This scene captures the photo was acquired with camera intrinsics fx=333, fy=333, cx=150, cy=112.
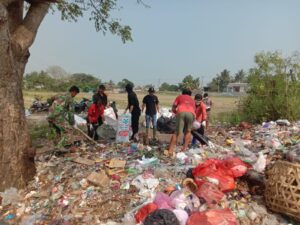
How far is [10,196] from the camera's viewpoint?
4.82m

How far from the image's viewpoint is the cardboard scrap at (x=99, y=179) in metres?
4.75

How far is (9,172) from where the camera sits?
4.89 m

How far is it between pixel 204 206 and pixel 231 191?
52 centimetres

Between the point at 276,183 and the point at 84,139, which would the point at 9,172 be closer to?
the point at 84,139

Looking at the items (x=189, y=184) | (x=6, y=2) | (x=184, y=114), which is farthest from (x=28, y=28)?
(x=189, y=184)

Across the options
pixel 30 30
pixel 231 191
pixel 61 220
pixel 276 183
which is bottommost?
pixel 61 220

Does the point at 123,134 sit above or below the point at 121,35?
below

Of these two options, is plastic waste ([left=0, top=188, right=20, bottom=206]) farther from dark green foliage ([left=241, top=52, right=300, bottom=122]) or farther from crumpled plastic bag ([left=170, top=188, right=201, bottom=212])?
dark green foliage ([left=241, top=52, right=300, bottom=122])

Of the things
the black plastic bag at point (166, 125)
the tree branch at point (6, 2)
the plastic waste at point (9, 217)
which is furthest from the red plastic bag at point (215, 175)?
the black plastic bag at point (166, 125)

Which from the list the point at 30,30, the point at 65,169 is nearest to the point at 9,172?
the point at 65,169

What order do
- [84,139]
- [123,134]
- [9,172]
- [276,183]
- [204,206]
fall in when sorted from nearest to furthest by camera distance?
[276,183] < [204,206] < [9,172] < [84,139] < [123,134]

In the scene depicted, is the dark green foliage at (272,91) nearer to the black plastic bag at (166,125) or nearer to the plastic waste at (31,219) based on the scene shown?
Answer: the black plastic bag at (166,125)

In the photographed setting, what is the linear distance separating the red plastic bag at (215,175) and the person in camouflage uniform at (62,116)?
3.03 metres

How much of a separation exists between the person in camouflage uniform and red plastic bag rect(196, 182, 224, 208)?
3.30m
